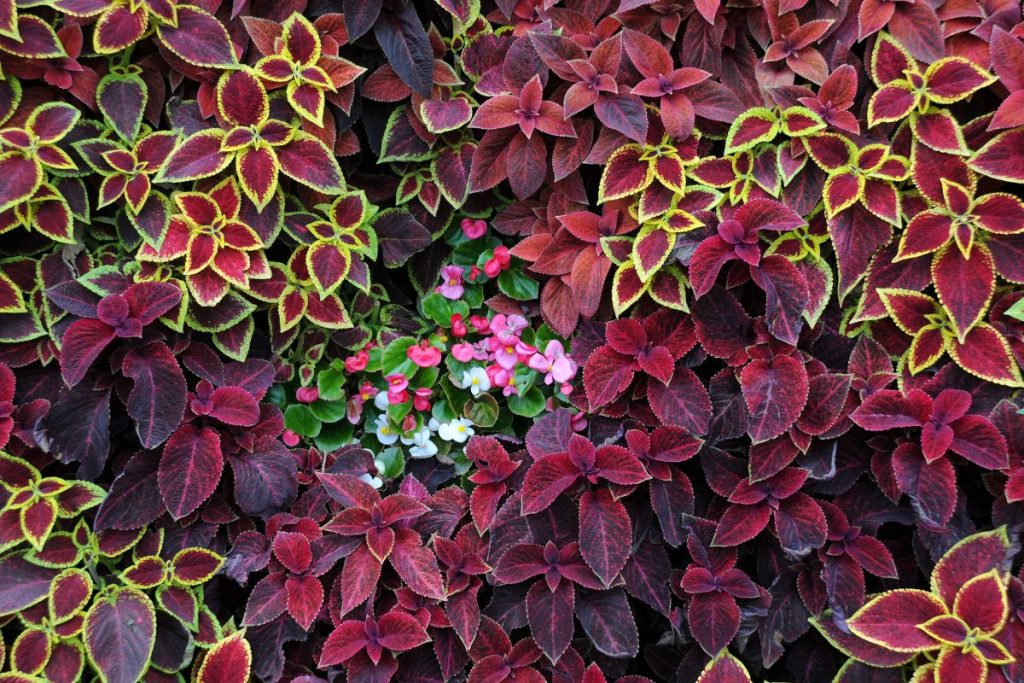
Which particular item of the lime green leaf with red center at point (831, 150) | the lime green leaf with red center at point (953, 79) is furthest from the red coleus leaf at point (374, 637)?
the lime green leaf with red center at point (953, 79)

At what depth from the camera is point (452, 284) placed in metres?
2.17

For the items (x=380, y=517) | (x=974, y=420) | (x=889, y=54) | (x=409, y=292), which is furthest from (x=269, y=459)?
(x=889, y=54)

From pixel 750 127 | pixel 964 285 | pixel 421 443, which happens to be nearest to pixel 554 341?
pixel 421 443

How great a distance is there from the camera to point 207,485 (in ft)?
6.04

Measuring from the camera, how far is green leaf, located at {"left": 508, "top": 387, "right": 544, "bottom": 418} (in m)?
2.07

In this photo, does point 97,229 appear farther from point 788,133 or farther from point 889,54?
point 889,54

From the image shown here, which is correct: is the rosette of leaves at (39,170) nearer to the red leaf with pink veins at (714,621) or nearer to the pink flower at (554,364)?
the pink flower at (554,364)

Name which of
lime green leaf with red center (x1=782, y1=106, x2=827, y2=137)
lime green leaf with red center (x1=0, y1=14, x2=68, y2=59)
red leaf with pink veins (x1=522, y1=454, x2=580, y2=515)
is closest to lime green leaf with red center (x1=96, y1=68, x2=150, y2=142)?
lime green leaf with red center (x1=0, y1=14, x2=68, y2=59)

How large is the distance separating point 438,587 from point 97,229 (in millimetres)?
1120

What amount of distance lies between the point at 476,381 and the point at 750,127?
0.84 m

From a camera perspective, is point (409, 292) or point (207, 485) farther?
point (409, 292)

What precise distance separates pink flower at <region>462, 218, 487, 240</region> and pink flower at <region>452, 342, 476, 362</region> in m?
0.27

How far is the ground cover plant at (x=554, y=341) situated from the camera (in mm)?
1759

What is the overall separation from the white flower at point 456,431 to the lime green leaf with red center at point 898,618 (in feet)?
3.01
